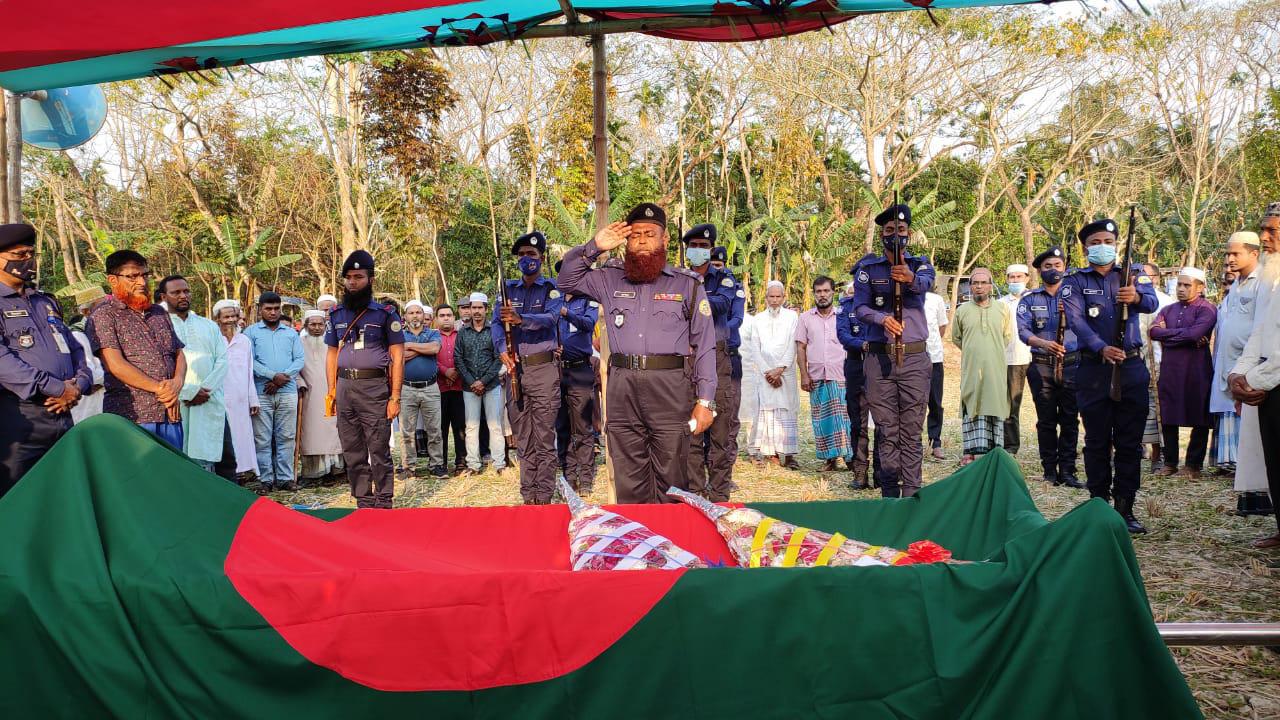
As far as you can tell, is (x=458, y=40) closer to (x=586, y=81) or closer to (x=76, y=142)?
(x=76, y=142)

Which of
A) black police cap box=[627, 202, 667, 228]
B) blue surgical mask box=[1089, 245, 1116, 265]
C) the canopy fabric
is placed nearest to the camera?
the canopy fabric

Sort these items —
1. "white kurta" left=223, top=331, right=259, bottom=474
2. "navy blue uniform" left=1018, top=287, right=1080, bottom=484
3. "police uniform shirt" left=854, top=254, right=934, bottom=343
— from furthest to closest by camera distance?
"white kurta" left=223, top=331, right=259, bottom=474 → "navy blue uniform" left=1018, top=287, right=1080, bottom=484 → "police uniform shirt" left=854, top=254, right=934, bottom=343

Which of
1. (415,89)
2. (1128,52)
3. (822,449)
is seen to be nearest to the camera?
(822,449)

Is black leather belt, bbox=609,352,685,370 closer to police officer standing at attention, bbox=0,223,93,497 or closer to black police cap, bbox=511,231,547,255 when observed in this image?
black police cap, bbox=511,231,547,255

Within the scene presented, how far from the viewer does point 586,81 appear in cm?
1869

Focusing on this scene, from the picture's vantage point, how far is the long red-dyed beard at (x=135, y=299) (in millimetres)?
4844

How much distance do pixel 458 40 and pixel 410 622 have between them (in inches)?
131

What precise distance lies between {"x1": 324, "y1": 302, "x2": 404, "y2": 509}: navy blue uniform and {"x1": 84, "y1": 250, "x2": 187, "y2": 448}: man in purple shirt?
1002mm

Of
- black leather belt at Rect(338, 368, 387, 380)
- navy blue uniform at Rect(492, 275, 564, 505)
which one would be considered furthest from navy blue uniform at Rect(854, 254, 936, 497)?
black leather belt at Rect(338, 368, 387, 380)

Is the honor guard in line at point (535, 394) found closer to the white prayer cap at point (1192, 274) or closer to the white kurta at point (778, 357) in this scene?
the white kurta at point (778, 357)

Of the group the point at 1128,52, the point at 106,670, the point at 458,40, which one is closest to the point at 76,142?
the point at 458,40

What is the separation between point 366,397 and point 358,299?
0.65 meters

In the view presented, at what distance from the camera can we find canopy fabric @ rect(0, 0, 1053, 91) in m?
3.71

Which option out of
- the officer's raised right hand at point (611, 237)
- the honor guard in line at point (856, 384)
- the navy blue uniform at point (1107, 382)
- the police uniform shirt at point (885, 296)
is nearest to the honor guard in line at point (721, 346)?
the honor guard in line at point (856, 384)
